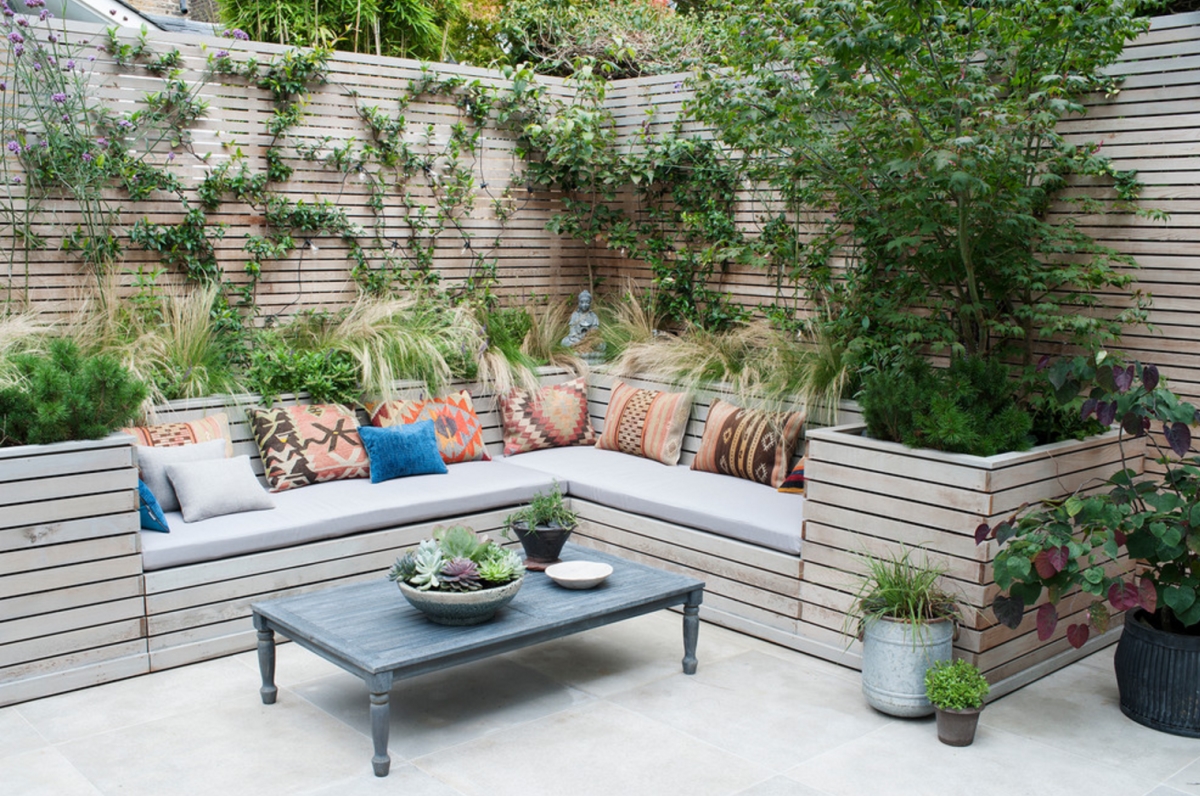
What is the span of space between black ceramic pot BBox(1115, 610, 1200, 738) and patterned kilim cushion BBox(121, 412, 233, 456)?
3.78 m

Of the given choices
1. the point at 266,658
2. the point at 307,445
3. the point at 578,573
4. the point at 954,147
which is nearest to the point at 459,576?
the point at 578,573

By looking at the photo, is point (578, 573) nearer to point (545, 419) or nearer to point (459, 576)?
point (459, 576)

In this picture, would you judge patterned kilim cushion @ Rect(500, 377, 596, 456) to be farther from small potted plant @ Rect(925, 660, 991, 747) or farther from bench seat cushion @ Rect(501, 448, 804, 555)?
small potted plant @ Rect(925, 660, 991, 747)

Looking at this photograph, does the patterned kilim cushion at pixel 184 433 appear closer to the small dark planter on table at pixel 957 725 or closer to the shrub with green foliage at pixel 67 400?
the shrub with green foliage at pixel 67 400

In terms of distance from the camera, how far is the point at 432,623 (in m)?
3.53

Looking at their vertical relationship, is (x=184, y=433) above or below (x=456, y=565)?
above

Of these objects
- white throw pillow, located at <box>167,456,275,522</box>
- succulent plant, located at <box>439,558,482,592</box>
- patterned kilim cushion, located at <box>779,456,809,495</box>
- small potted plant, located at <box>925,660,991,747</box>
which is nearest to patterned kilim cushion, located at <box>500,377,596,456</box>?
patterned kilim cushion, located at <box>779,456,809,495</box>

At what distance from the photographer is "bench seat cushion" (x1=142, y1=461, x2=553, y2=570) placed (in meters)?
4.15

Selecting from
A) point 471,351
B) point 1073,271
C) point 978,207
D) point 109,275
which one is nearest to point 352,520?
point 471,351

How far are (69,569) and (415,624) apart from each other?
1.35 m

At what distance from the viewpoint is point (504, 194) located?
6.97 m

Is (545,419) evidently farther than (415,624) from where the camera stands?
Yes

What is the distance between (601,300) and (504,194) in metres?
0.98

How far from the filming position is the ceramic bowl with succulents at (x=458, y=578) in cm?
341
